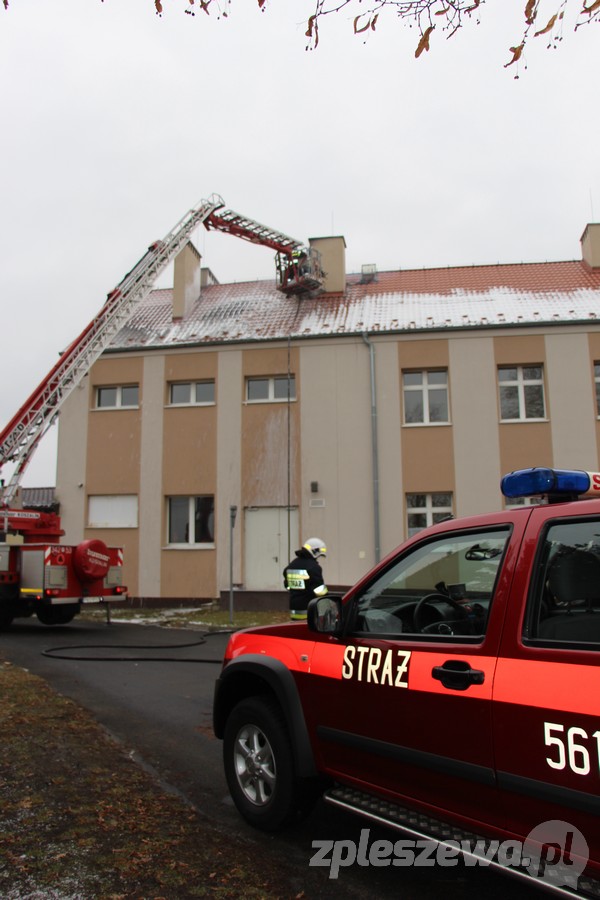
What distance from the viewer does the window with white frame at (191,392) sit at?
20531 mm

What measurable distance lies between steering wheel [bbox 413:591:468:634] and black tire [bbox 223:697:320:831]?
1.06 m

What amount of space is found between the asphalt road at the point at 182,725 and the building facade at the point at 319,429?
5.50 metres

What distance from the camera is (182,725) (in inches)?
255

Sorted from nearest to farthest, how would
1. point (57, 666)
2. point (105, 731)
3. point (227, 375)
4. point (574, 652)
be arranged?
point (574, 652) → point (105, 731) → point (57, 666) → point (227, 375)

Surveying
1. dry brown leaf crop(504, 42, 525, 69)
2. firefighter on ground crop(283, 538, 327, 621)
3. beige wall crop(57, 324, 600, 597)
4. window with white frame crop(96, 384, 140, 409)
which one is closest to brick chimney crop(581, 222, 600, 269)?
beige wall crop(57, 324, 600, 597)

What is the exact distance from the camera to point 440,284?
2273 centimetres

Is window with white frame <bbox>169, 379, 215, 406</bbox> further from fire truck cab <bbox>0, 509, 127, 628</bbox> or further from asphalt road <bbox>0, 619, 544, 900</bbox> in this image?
asphalt road <bbox>0, 619, 544, 900</bbox>

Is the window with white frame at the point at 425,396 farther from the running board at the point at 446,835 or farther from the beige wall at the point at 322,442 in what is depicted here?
the running board at the point at 446,835

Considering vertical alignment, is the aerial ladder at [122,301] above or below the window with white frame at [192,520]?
above

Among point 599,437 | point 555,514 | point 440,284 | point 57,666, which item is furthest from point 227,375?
point 555,514

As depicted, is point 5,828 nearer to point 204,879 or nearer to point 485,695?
point 204,879

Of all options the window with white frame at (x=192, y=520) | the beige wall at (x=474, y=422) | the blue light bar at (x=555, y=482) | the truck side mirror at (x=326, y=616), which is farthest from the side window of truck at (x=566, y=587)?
the window with white frame at (x=192, y=520)

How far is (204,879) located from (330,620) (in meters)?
1.30

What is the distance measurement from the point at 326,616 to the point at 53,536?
12458 millimetres
